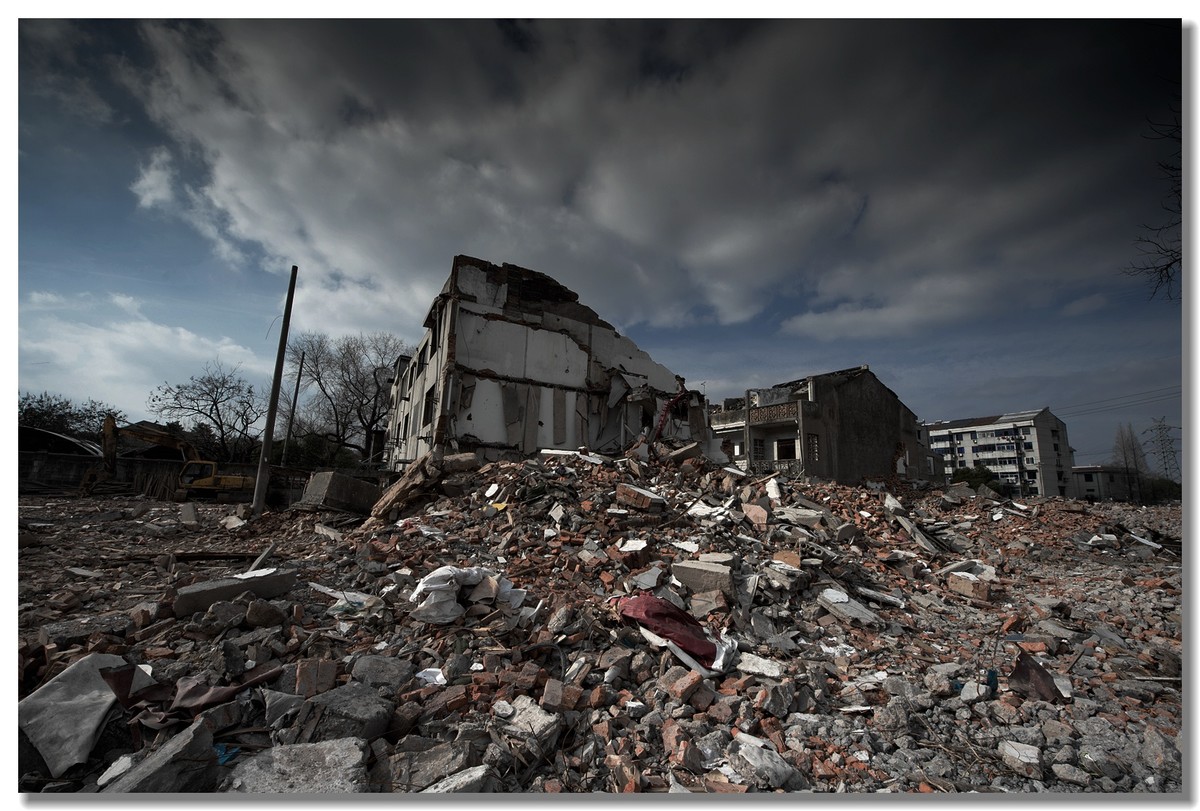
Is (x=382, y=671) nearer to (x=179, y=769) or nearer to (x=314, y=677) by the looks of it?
(x=314, y=677)

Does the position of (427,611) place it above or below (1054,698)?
above

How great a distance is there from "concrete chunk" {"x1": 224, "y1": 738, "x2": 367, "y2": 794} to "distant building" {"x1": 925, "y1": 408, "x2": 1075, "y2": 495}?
4597 cm

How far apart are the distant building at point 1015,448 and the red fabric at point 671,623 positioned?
43.5 meters

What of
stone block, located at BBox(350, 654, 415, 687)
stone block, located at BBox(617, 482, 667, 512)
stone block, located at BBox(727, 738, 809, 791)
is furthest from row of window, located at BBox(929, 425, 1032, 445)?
stone block, located at BBox(350, 654, 415, 687)

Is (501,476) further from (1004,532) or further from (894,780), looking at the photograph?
(1004,532)

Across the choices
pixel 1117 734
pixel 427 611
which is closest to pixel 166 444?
pixel 427 611

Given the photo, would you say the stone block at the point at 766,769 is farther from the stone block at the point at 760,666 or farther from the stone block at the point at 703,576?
the stone block at the point at 703,576

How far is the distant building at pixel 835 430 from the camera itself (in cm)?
2530

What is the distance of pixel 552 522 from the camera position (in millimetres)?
6637

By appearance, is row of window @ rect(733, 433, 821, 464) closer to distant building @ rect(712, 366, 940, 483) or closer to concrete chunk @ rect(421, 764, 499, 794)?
distant building @ rect(712, 366, 940, 483)

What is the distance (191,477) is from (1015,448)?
225ft

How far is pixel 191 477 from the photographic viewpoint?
49.8 ft

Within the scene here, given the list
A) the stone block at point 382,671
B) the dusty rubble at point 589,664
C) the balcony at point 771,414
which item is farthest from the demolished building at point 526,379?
the stone block at point 382,671

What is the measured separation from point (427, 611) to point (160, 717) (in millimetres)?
1613
